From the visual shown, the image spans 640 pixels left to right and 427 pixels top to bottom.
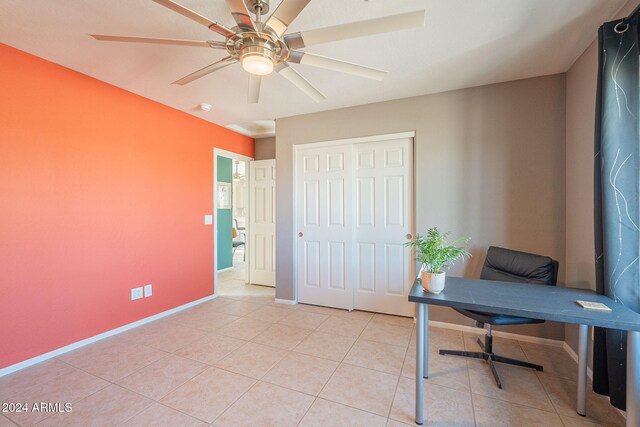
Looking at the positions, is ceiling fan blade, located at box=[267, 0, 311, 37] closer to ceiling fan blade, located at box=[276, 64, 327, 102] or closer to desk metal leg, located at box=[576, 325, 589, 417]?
ceiling fan blade, located at box=[276, 64, 327, 102]

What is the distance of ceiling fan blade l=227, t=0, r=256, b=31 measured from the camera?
1.17 meters

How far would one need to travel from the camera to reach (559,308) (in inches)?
56.7

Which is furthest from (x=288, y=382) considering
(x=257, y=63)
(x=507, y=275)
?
(x=257, y=63)

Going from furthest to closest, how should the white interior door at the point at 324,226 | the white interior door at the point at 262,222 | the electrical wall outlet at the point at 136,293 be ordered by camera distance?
the white interior door at the point at 262,222 → the white interior door at the point at 324,226 → the electrical wall outlet at the point at 136,293

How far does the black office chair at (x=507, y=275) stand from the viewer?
1.98m

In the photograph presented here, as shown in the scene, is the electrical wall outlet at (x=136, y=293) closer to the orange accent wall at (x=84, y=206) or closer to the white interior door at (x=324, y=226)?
the orange accent wall at (x=84, y=206)

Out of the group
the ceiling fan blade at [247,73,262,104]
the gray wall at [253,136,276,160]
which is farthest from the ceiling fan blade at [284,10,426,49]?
the gray wall at [253,136,276,160]

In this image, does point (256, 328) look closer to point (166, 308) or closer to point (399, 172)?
point (166, 308)

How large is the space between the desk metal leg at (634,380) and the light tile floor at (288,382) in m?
0.42

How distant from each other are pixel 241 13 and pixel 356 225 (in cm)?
251

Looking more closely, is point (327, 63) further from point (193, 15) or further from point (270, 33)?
point (193, 15)

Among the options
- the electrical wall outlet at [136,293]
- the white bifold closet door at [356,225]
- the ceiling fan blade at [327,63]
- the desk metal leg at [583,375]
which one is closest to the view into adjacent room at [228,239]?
the white bifold closet door at [356,225]

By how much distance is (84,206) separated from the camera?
251 centimetres

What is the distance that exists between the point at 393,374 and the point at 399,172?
204 centimetres
